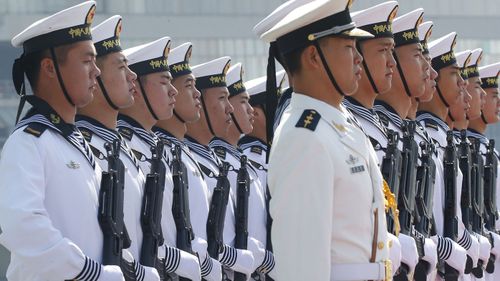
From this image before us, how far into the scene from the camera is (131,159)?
8141 mm

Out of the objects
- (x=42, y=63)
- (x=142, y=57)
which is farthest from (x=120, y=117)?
(x=42, y=63)

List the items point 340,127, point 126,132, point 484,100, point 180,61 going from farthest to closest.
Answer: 1. point 484,100
2. point 180,61
3. point 126,132
4. point 340,127

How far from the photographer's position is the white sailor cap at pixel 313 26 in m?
6.22

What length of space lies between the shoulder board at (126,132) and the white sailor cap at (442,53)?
2.53 m

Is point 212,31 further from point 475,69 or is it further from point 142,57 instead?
point 142,57

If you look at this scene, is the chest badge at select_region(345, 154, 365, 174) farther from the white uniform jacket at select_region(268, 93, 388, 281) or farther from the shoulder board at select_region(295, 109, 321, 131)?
the shoulder board at select_region(295, 109, 321, 131)

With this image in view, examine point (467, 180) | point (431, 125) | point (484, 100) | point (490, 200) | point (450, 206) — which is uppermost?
point (431, 125)

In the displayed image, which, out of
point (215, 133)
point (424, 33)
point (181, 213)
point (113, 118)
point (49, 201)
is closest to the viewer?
point (49, 201)

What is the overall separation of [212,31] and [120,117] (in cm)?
760

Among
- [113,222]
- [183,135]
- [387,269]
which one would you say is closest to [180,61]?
[183,135]

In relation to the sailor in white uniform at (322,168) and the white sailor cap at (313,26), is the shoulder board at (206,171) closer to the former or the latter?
the sailor in white uniform at (322,168)

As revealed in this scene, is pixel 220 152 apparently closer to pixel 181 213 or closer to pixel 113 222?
pixel 181 213

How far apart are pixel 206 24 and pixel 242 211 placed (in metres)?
6.94

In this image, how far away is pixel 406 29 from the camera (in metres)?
9.54
